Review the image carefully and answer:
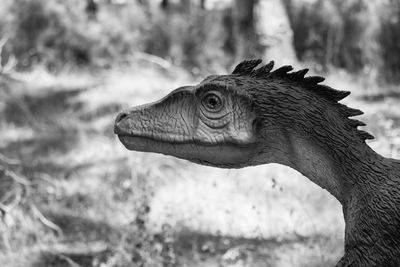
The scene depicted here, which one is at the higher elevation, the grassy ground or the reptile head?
the reptile head

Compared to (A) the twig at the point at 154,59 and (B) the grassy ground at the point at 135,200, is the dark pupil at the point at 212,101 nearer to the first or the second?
(B) the grassy ground at the point at 135,200

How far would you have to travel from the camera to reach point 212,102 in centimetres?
164

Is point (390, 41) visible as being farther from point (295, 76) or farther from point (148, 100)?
point (295, 76)

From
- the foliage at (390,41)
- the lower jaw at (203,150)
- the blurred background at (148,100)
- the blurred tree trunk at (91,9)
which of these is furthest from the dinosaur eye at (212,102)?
the blurred tree trunk at (91,9)

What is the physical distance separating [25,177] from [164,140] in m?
3.17

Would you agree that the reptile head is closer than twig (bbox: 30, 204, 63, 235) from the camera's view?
Yes

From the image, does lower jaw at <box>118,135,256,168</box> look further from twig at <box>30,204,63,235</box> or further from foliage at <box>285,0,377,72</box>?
foliage at <box>285,0,377,72</box>

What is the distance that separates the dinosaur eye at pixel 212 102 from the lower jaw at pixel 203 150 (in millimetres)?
112

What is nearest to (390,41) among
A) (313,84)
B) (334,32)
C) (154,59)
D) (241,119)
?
(334,32)

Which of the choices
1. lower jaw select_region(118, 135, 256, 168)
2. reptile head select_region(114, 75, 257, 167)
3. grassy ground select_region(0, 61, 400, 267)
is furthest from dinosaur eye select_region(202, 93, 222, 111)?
grassy ground select_region(0, 61, 400, 267)

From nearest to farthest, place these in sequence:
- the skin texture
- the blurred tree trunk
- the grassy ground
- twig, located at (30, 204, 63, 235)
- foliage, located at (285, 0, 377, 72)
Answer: the skin texture < the grassy ground < twig, located at (30, 204, 63, 235) < foliage, located at (285, 0, 377, 72) < the blurred tree trunk

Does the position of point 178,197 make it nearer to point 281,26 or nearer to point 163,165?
point 163,165

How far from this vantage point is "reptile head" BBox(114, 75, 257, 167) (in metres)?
1.61

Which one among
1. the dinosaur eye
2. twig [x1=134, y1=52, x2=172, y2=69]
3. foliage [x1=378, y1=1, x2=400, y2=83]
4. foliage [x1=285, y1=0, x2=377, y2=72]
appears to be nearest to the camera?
the dinosaur eye
